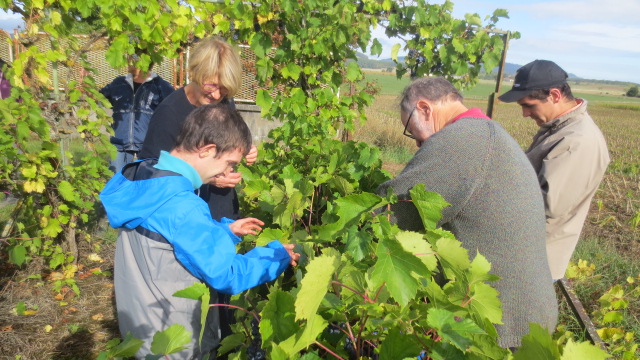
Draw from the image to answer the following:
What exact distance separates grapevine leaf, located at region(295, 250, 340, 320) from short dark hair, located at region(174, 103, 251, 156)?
0.93m

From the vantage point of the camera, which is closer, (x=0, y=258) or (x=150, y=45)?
(x=150, y=45)

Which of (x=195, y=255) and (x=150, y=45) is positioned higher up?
(x=150, y=45)

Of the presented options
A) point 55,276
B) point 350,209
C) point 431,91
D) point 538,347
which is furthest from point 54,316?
point 538,347

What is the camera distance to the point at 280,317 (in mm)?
990

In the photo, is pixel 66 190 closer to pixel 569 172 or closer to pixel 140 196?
pixel 140 196

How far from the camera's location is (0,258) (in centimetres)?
406

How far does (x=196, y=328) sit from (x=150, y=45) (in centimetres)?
265

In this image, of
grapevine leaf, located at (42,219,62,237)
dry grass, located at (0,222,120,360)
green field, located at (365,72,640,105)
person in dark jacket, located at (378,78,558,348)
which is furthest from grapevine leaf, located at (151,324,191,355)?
green field, located at (365,72,640,105)

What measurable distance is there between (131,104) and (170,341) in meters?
4.51

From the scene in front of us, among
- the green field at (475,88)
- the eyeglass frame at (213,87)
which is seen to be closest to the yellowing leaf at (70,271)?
the eyeglass frame at (213,87)

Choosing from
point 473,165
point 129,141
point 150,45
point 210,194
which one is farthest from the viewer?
point 129,141

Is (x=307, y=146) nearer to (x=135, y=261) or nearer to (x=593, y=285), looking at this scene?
(x=135, y=261)

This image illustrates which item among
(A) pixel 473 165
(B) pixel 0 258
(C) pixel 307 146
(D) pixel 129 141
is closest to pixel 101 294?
(B) pixel 0 258

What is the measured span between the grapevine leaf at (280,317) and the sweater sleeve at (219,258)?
569mm
